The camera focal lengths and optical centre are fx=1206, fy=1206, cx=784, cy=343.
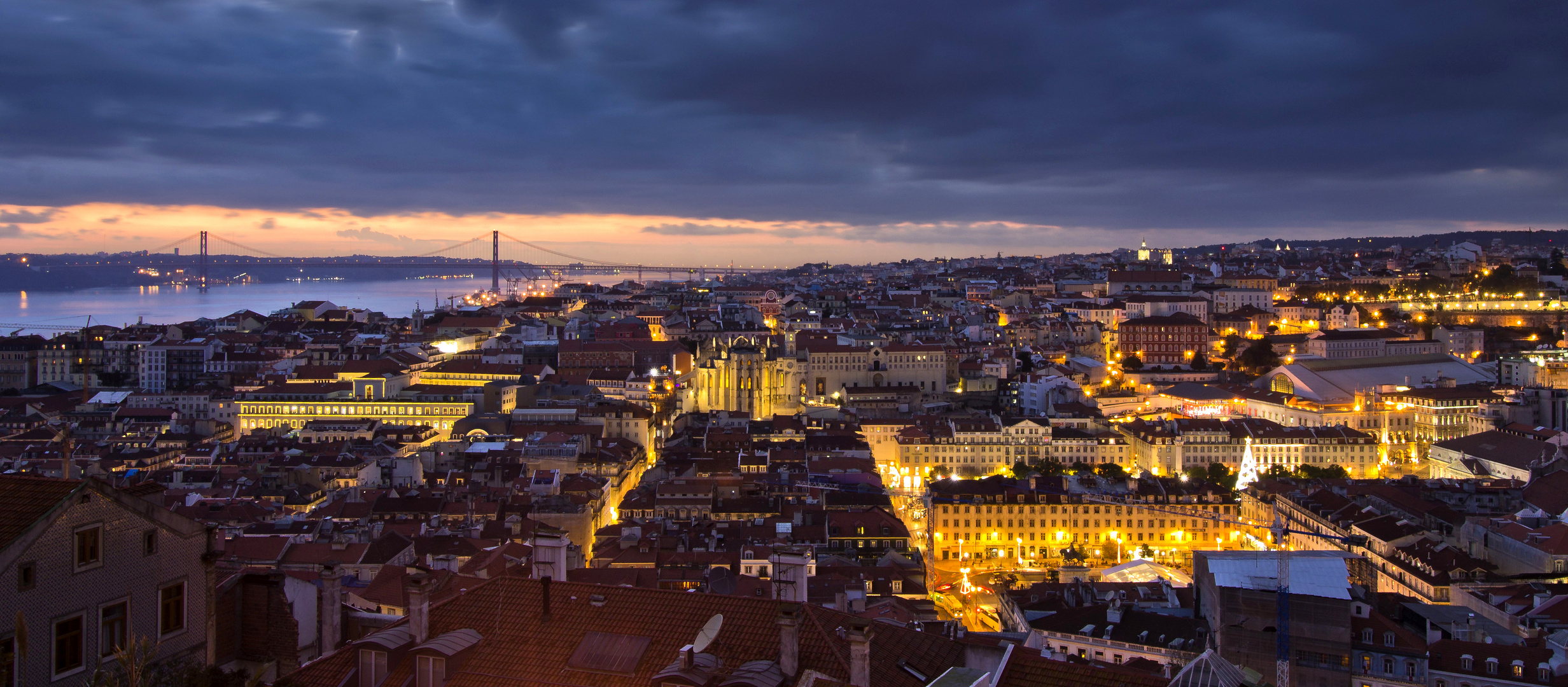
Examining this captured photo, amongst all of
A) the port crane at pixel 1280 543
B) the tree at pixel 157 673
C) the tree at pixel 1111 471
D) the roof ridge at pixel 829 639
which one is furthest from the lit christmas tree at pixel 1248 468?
the tree at pixel 157 673

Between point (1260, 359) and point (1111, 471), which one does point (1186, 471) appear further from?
point (1260, 359)

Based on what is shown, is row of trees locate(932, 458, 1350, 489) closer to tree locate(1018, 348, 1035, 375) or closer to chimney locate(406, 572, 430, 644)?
tree locate(1018, 348, 1035, 375)

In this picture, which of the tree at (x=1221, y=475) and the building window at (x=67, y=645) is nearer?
the building window at (x=67, y=645)

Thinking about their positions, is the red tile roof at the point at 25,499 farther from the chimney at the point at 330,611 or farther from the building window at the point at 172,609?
the chimney at the point at 330,611

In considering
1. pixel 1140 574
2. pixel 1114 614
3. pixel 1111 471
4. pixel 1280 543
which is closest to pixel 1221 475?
pixel 1111 471

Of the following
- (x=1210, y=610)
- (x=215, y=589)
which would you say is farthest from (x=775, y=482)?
(x=215, y=589)

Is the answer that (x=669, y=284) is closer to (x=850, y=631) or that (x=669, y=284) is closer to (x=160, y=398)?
(x=160, y=398)

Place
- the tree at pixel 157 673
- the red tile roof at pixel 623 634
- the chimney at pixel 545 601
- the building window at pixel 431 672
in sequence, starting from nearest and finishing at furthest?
the tree at pixel 157 673, the red tile roof at pixel 623 634, the building window at pixel 431 672, the chimney at pixel 545 601
